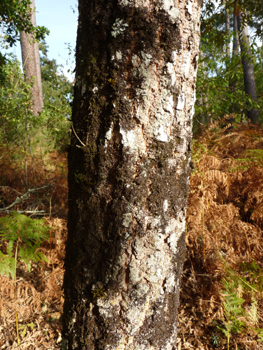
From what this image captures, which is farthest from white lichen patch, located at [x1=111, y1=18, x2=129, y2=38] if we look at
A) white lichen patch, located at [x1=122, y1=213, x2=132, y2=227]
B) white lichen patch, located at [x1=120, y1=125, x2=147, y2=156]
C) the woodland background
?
white lichen patch, located at [x1=122, y1=213, x2=132, y2=227]

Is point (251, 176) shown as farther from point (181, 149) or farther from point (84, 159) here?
point (84, 159)

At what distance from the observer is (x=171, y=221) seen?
1221mm

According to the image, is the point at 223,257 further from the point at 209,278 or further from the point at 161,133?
the point at 161,133

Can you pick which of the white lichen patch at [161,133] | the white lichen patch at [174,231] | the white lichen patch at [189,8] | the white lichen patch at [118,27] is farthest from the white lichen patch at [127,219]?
the white lichen patch at [189,8]

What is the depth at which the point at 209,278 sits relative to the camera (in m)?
2.19

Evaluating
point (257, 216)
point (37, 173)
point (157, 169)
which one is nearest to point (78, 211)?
point (157, 169)

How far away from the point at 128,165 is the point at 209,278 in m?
1.67

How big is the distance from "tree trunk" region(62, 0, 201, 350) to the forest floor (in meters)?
0.80

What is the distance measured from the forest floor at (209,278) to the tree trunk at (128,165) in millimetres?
801

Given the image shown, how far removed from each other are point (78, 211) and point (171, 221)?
50cm

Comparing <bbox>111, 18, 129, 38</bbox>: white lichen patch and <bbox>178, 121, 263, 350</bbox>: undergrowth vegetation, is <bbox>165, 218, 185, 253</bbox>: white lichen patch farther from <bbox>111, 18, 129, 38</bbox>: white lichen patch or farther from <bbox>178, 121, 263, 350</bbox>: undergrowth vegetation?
<bbox>111, 18, 129, 38</bbox>: white lichen patch

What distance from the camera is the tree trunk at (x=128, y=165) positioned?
3.56 ft

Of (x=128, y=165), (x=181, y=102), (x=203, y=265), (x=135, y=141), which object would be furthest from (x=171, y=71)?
(x=203, y=265)

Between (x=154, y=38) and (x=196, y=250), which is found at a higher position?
(x=154, y=38)
